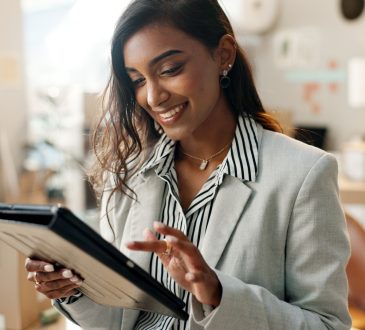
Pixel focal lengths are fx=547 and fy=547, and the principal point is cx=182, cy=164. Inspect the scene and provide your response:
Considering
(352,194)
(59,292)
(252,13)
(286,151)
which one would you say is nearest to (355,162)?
(352,194)

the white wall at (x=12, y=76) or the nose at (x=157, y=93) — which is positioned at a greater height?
the nose at (x=157, y=93)

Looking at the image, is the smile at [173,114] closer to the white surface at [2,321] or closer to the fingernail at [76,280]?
the fingernail at [76,280]

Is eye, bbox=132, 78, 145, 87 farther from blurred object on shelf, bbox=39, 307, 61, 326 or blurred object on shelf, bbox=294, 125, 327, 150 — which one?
blurred object on shelf, bbox=39, 307, 61, 326

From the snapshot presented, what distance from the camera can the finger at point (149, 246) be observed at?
825 millimetres

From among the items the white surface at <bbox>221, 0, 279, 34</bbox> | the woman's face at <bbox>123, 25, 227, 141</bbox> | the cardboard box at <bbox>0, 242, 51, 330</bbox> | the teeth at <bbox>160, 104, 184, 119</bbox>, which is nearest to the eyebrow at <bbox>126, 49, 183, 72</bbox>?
the woman's face at <bbox>123, 25, 227, 141</bbox>

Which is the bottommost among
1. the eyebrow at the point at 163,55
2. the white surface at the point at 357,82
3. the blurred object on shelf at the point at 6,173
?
the blurred object on shelf at the point at 6,173

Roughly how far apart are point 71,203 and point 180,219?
12.0ft

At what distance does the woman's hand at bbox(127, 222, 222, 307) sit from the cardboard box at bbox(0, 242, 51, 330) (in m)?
0.94

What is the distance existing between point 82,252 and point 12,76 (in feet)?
13.6

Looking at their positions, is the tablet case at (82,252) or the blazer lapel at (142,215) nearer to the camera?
the tablet case at (82,252)

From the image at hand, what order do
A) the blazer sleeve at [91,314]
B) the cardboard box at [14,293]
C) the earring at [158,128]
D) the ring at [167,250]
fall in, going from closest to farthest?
the ring at [167,250]
the blazer sleeve at [91,314]
the earring at [158,128]
the cardboard box at [14,293]

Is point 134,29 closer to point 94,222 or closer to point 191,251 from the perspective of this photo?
point 191,251

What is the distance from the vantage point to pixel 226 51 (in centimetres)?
116

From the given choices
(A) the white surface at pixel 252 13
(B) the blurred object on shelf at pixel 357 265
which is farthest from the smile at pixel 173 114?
(A) the white surface at pixel 252 13
